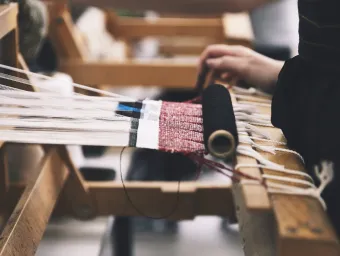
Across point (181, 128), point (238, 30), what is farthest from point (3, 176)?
point (238, 30)

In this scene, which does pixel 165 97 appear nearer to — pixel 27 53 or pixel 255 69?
pixel 27 53

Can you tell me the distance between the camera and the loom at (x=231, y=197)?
491 mm

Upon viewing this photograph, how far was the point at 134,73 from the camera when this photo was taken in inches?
53.5

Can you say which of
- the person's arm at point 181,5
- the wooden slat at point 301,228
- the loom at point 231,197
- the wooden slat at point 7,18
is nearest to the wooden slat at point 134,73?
the person's arm at point 181,5

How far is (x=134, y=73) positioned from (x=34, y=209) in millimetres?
640

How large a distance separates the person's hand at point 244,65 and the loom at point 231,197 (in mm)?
29

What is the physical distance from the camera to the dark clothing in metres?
0.55

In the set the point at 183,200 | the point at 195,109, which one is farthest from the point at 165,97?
the point at 195,109

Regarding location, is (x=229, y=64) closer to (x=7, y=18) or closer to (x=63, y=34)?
(x=7, y=18)

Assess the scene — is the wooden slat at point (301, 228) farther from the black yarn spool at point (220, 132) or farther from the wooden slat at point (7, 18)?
the wooden slat at point (7, 18)

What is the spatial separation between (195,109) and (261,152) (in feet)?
0.43

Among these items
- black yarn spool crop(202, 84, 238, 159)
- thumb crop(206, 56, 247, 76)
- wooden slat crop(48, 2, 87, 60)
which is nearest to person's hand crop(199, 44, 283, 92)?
thumb crop(206, 56, 247, 76)

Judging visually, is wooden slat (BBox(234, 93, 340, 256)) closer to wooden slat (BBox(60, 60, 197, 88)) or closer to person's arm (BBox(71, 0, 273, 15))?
person's arm (BBox(71, 0, 273, 15))

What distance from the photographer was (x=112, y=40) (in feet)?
6.93
